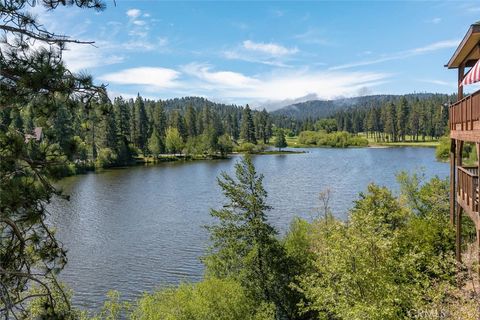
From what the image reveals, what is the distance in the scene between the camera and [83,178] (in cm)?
6041

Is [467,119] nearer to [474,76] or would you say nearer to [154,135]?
[474,76]

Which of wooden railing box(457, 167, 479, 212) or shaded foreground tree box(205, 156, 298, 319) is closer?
wooden railing box(457, 167, 479, 212)

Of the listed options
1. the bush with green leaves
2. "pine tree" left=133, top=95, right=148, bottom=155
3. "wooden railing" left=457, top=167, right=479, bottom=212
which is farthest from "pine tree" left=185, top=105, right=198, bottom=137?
"wooden railing" left=457, top=167, right=479, bottom=212

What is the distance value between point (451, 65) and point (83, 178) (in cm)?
5550

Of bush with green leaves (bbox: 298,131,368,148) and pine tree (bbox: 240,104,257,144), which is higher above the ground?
pine tree (bbox: 240,104,257,144)

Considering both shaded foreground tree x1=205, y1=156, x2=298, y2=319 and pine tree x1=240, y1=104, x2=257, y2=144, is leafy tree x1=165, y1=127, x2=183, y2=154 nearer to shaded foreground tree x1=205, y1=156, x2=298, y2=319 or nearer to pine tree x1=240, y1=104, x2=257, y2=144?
pine tree x1=240, y1=104, x2=257, y2=144

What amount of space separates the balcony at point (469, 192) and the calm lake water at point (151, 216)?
32.8ft

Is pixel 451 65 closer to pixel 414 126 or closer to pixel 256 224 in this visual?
pixel 256 224

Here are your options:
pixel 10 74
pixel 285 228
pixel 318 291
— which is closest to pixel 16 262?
pixel 10 74

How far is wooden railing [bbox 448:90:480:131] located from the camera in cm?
1014

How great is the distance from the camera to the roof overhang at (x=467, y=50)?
10306mm

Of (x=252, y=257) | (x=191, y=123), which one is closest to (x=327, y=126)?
(x=191, y=123)

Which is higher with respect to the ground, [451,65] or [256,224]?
[451,65]

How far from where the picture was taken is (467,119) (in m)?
11.4
